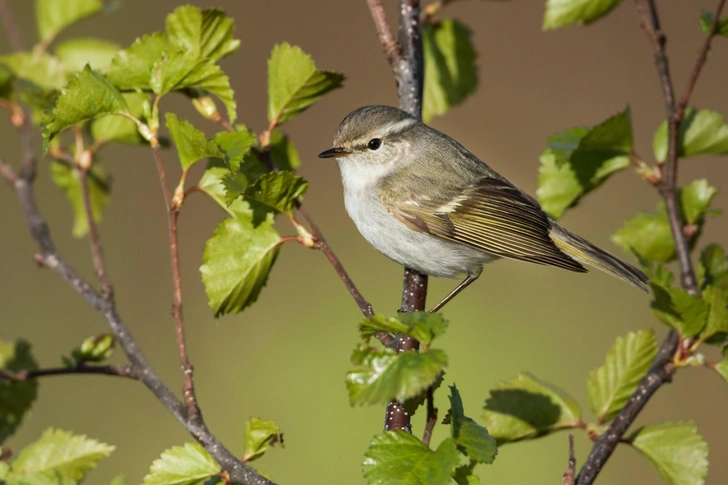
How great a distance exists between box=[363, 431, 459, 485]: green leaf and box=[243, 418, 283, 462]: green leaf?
445 mm

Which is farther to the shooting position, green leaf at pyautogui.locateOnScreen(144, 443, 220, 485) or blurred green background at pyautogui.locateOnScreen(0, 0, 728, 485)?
blurred green background at pyautogui.locateOnScreen(0, 0, 728, 485)

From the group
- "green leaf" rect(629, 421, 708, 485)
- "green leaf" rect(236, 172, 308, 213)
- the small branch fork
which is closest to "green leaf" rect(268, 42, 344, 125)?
"green leaf" rect(236, 172, 308, 213)

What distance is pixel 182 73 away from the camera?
1739mm

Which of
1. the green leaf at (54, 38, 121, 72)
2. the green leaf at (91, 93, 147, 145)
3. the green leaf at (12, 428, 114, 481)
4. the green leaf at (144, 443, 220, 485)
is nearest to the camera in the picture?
the green leaf at (144, 443, 220, 485)

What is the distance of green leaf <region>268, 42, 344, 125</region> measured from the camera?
6.45ft

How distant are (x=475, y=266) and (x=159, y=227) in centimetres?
440

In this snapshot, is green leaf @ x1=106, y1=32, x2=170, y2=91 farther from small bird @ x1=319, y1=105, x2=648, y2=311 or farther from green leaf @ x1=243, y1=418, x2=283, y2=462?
small bird @ x1=319, y1=105, x2=648, y2=311

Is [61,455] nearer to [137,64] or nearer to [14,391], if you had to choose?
[14,391]

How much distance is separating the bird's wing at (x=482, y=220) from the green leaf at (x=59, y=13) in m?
1.32

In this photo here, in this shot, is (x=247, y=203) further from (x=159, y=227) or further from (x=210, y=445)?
(x=159, y=227)

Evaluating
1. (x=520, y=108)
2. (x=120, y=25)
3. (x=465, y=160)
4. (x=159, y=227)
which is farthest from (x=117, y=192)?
(x=465, y=160)

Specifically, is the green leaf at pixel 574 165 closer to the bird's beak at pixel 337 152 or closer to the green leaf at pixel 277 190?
the green leaf at pixel 277 190

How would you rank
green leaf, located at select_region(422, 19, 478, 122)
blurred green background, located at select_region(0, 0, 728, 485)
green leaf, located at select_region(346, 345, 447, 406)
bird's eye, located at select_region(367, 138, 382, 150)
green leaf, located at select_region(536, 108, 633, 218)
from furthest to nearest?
blurred green background, located at select_region(0, 0, 728, 485)
bird's eye, located at select_region(367, 138, 382, 150)
green leaf, located at select_region(422, 19, 478, 122)
green leaf, located at select_region(536, 108, 633, 218)
green leaf, located at select_region(346, 345, 447, 406)

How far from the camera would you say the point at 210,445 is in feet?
5.09
